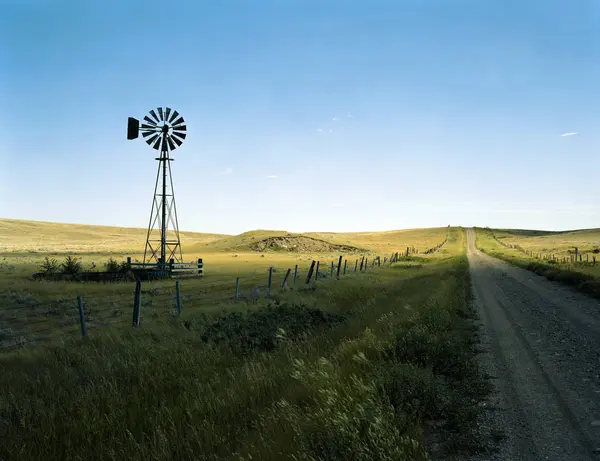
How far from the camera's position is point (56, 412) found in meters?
7.12

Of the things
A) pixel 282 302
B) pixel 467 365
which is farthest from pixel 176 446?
pixel 282 302

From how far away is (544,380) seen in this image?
810cm

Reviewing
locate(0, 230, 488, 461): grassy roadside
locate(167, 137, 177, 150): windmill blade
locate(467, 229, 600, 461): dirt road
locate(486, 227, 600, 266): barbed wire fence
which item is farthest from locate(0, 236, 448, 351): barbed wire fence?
locate(486, 227, 600, 266): barbed wire fence

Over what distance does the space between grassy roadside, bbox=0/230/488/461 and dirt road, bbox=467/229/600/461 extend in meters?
0.47

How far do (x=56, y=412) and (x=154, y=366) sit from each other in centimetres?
255

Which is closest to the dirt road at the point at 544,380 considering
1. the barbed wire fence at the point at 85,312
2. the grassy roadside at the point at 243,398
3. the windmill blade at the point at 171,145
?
the grassy roadside at the point at 243,398

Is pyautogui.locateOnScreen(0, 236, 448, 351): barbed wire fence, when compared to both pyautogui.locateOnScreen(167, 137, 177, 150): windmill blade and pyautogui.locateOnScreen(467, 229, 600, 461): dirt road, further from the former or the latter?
pyautogui.locateOnScreen(167, 137, 177, 150): windmill blade

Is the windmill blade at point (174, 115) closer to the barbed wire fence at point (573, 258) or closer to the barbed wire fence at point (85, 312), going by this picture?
the barbed wire fence at point (85, 312)

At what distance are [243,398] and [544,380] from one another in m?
5.54

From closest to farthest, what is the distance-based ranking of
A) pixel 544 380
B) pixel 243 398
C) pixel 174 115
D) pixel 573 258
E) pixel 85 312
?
pixel 243 398 → pixel 544 380 → pixel 85 312 → pixel 174 115 → pixel 573 258

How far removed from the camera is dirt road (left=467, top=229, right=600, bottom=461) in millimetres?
5371

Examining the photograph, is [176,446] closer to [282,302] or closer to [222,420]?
[222,420]

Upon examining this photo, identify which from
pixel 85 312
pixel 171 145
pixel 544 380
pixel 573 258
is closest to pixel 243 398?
pixel 544 380

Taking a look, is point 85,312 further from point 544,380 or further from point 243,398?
point 544,380
